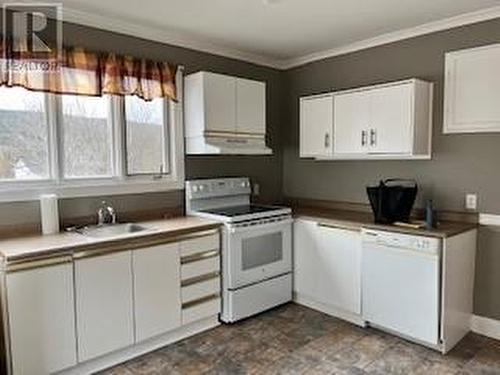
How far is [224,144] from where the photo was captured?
3.42m

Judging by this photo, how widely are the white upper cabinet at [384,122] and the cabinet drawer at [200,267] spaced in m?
1.46

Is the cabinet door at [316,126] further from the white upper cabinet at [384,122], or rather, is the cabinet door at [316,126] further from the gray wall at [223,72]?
the gray wall at [223,72]

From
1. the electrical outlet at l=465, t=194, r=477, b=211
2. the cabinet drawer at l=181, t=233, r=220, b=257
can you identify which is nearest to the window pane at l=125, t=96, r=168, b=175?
the cabinet drawer at l=181, t=233, r=220, b=257

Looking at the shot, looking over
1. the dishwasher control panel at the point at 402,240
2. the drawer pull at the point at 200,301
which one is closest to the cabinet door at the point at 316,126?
the dishwasher control panel at the point at 402,240

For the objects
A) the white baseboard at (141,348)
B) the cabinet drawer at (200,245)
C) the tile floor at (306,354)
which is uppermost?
the cabinet drawer at (200,245)

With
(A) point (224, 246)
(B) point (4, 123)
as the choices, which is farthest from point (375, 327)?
(B) point (4, 123)

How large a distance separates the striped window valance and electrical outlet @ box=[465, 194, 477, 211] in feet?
8.39

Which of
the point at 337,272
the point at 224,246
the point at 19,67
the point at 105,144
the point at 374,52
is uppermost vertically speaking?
the point at 374,52

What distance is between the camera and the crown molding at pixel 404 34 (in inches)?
113

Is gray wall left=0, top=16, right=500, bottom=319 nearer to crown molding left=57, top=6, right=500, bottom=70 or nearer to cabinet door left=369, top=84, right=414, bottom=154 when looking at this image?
crown molding left=57, top=6, right=500, bottom=70

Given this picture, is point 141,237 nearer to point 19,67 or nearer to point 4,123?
point 4,123

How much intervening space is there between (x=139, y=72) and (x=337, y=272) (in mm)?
2357

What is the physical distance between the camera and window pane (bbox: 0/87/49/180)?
8.75 feet

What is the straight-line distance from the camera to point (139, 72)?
3.15 metres
